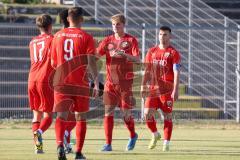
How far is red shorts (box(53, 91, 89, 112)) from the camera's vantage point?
13734mm

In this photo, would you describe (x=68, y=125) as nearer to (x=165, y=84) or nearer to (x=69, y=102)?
(x=69, y=102)

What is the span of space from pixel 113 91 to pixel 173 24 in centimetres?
1276

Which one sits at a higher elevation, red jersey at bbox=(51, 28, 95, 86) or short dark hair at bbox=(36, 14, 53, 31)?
short dark hair at bbox=(36, 14, 53, 31)

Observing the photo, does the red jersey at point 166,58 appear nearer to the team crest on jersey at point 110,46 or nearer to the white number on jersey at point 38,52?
the team crest on jersey at point 110,46

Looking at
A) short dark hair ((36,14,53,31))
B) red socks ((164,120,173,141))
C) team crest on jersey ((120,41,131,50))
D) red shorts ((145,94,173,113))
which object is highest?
short dark hair ((36,14,53,31))

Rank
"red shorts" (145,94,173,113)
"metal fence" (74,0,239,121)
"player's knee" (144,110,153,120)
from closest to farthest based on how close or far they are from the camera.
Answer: "player's knee" (144,110,153,120) < "red shorts" (145,94,173,113) < "metal fence" (74,0,239,121)

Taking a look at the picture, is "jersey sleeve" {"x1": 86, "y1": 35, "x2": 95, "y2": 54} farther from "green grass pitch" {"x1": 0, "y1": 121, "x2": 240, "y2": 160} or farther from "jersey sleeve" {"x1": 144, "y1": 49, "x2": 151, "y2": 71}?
"jersey sleeve" {"x1": 144, "y1": 49, "x2": 151, "y2": 71}

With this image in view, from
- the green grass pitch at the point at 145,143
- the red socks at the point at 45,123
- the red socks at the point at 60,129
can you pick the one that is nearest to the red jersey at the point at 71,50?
the red socks at the point at 60,129

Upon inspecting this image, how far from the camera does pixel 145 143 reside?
18375mm

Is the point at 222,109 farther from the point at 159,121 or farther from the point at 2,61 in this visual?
the point at 2,61

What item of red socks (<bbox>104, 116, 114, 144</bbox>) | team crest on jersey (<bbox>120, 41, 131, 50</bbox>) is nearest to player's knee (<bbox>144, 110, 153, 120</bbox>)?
red socks (<bbox>104, 116, 114, 144</bbox>)

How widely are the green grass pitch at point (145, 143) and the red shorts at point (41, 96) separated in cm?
73

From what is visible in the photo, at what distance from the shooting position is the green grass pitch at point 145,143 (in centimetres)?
1463

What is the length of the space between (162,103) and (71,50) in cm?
364
